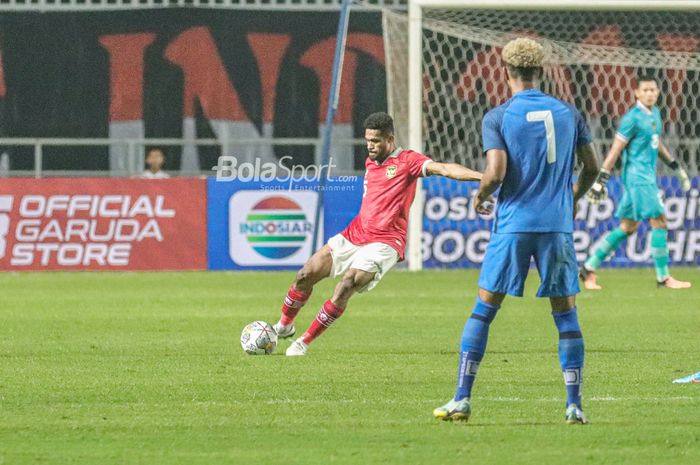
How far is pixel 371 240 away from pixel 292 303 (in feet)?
2.44

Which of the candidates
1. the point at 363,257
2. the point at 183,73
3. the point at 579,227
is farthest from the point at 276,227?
the point at 363,257

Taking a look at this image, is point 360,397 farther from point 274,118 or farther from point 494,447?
point 274,118

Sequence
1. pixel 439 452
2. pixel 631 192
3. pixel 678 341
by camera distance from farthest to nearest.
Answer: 1. pixel 631 192
2. pixel 678 341
3. pixel 439 452

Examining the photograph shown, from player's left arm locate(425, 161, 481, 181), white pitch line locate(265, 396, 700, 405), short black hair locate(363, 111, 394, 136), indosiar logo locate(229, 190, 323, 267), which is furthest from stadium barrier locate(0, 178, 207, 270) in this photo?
white pitch line locate(265, 396, 700, 405)

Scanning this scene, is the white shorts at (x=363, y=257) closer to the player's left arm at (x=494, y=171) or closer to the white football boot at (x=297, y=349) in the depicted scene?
the white football boot at (x=297, y=349)

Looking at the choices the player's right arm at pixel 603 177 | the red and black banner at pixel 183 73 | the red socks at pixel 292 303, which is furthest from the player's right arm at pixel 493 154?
the red and black banner at pixel 183 73

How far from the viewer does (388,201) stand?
11820 mm

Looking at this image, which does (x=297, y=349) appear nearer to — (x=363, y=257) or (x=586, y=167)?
(x=363, y=257)

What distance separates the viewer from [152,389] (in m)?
9.26

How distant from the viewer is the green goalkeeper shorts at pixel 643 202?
17.4 meters

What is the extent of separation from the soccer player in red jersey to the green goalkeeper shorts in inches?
238

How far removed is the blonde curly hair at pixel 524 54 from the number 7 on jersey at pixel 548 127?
232 mm

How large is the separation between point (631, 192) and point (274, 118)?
367 inches

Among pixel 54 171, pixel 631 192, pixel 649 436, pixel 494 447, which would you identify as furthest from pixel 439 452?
pixel 54 171
